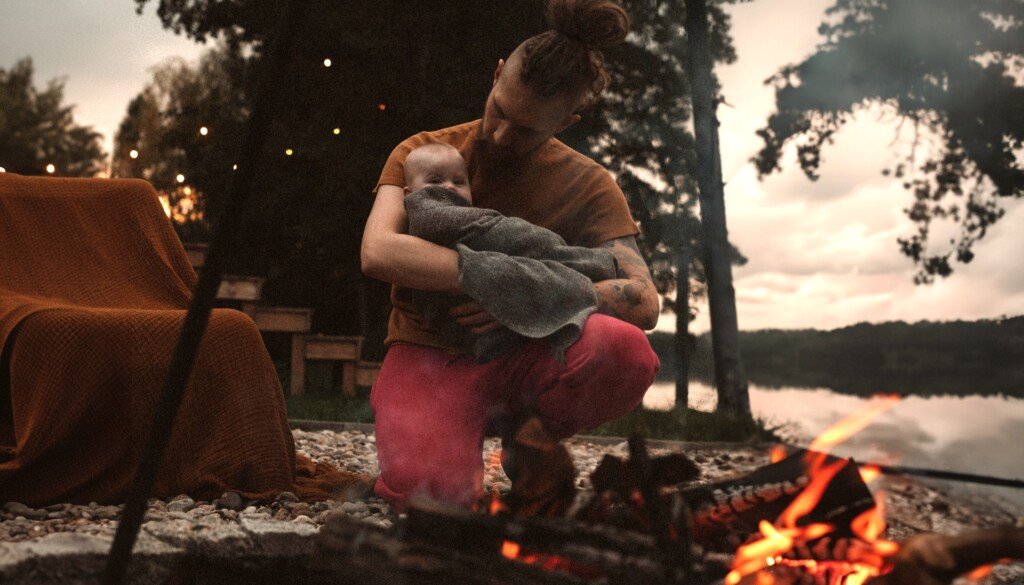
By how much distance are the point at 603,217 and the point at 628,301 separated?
0.35 m

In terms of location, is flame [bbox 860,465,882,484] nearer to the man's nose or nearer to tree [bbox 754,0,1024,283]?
the man's nose

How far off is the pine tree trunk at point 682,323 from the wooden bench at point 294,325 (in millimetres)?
3914

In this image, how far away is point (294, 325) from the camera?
7.04 m

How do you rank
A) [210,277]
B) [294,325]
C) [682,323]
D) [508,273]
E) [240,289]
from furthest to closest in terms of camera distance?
[682,323], [294,325], [240,289], [508,273], [210,277]

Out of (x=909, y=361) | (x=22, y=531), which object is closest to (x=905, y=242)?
(x=909, y=361)

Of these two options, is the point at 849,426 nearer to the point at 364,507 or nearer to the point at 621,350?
the point at 621,350

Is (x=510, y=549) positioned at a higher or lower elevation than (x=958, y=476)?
lower

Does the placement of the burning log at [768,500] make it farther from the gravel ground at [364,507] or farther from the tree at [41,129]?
the tree at [41,129]

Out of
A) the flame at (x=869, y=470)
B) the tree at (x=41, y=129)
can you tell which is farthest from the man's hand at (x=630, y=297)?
the tree at (x=41, y=129)

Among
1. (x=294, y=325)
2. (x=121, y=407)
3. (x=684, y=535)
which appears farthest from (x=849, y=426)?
(x=294, y=325)

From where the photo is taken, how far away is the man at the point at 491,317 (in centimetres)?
235

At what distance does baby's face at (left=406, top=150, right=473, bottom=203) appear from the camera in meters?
2.50

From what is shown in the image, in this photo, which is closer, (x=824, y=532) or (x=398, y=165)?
(x=824, y=532)

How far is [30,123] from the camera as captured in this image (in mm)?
27250
